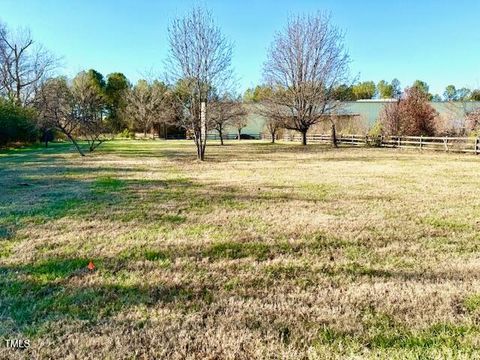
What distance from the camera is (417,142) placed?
2370cm

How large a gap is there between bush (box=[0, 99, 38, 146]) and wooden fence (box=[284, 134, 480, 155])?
2524 centimetres

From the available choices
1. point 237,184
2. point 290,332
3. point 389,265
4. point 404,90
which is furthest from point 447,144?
point 290,332

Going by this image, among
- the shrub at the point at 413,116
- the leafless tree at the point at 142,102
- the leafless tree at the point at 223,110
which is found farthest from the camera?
the leafless tree at the point at 142,102

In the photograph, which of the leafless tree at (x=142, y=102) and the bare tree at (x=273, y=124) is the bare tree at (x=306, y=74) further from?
the leafless tree at (x=142, y=102)

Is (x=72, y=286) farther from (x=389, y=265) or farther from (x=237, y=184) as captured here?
(x=237, y=184)

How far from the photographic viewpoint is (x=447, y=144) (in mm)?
21625

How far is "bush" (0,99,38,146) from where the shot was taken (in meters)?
25.8

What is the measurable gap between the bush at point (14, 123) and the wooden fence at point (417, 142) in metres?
25.2

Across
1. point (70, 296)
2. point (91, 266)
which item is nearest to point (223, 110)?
point (91, 266)

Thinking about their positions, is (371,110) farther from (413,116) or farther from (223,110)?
(223,110)

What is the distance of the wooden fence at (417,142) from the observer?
808 inches

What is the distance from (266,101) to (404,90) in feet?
35.6

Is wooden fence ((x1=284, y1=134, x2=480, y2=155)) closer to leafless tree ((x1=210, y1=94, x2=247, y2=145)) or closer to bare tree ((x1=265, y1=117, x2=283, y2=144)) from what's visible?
bare tree ((x1=265, y1=117, x2=283, y2=144))

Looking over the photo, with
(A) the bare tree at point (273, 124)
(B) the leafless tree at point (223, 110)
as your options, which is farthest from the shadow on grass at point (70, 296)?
(A) the bare tree at point (273, 124)
